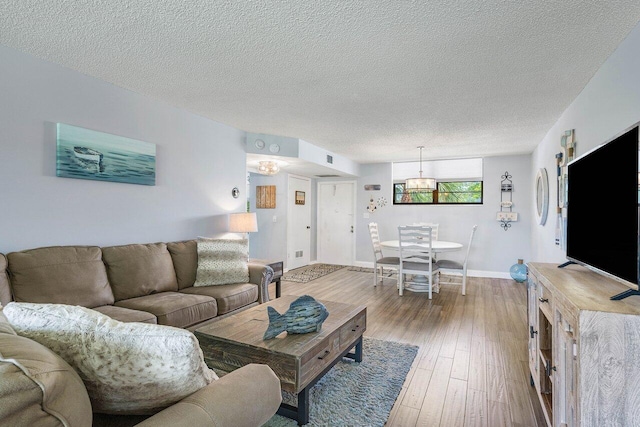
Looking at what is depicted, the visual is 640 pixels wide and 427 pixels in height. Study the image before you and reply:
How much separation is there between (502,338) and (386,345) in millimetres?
1158

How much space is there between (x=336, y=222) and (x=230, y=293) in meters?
4.70

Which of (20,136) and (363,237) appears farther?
(363,237)

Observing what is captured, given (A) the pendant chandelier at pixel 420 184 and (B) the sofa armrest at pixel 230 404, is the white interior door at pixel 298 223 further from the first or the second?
(B) the sofa armrest at pixel 230 404

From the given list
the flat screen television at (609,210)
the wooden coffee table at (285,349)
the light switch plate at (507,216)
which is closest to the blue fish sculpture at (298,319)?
the wooden coffee table at (285,349)

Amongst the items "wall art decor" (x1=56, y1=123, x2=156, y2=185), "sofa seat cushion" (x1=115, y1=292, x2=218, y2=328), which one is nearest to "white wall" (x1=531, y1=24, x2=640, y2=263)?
"sofa seat cushion" (x1=115, y1=292, x2=218, y2=328)

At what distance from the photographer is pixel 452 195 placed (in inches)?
260

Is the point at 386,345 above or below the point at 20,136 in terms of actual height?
below

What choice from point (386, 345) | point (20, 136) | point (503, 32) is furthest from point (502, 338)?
point (20, 136)

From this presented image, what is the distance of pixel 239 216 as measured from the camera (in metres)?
4.19

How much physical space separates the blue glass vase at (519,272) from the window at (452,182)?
131 cm

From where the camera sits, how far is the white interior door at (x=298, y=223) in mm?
6820

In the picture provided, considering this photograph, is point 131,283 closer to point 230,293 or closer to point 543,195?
point 230,293

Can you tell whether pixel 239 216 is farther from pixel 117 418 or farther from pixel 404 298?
pixel 117 418

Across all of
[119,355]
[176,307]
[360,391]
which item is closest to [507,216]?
[360,391]
